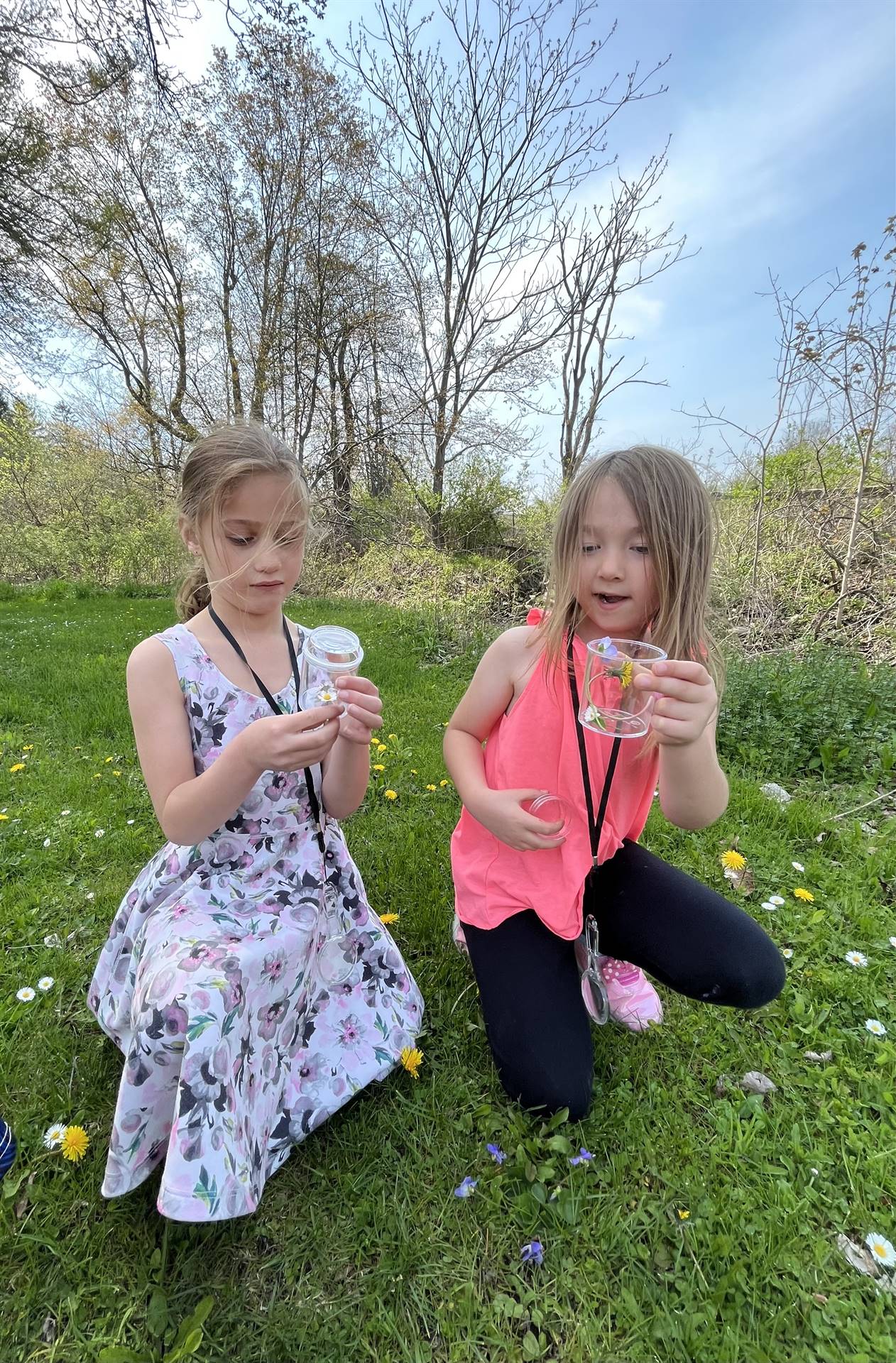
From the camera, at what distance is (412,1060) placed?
160 cm

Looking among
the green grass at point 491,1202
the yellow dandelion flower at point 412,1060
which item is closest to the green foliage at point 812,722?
the green grass at point 491,1202

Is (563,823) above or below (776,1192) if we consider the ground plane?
above

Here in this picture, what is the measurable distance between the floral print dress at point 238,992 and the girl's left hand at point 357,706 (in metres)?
0.30

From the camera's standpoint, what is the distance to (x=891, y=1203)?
4.39 ft

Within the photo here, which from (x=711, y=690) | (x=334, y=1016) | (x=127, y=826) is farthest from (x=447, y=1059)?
(x=127, y=826)

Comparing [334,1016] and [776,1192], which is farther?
[334,1016]

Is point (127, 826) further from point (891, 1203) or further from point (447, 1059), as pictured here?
point (891, 1203)

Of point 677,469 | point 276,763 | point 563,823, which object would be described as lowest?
point 563,823

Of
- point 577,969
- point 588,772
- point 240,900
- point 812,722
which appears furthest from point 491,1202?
point 812,722

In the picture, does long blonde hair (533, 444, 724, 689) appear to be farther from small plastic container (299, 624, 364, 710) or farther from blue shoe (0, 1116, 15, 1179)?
blue shoe (0, 1116, 15, 1179)

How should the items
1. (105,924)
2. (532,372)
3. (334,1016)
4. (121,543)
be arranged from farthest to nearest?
1. (121,543)
2. (532,372)
3. (105,924)
4. (334,1016)

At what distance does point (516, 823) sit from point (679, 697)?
541 millimetres

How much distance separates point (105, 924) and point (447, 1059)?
1.36m

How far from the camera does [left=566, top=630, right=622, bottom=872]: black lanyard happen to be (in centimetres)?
162
